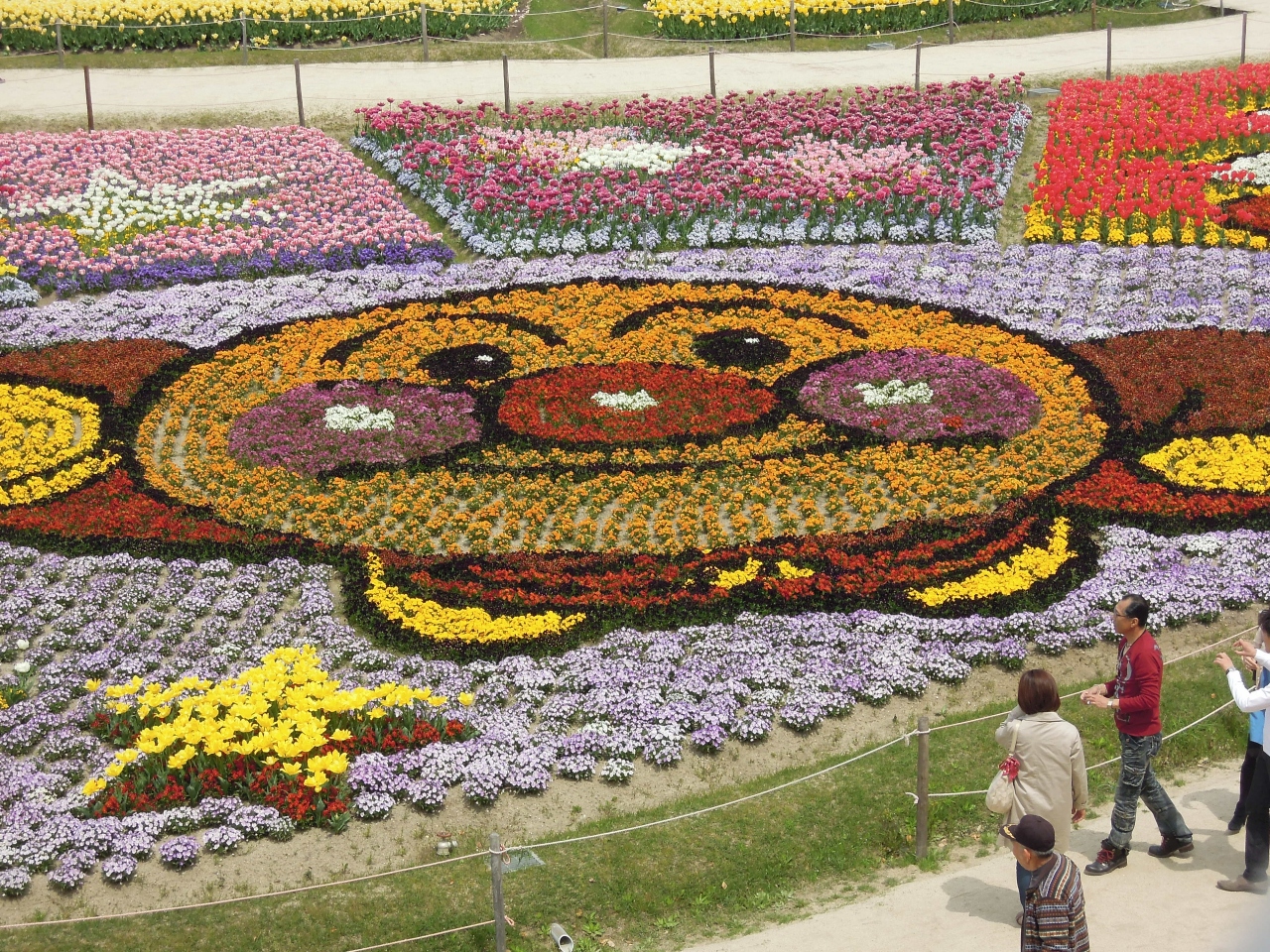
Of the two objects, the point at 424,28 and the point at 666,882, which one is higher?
the point at 424,28

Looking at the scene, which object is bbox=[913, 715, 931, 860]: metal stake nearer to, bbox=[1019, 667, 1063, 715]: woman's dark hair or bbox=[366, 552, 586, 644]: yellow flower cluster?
bbox=[1019, 667, 1063, 715]: woman's dark hair

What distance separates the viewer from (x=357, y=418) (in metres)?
19.8

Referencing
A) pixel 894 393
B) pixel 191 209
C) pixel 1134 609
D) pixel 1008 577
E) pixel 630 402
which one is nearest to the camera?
pixel 1134 609

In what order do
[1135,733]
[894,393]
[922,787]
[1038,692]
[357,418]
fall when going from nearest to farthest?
[1038,692], [1135,733], [922,787], [357,418], [894,393]

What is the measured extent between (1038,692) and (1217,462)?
985cm

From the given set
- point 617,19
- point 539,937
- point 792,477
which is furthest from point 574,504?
point 617,19

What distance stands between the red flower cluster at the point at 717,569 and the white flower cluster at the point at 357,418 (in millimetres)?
3499

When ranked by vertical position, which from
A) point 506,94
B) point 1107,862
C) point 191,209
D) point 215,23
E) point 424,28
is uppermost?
point 215,23

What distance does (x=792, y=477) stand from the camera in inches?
711

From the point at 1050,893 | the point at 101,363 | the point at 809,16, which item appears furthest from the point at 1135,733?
the point at 809,16

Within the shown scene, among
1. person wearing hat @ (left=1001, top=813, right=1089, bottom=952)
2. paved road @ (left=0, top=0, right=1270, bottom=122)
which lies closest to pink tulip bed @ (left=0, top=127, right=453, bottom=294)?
paved road @ (left=0, top=0, right=1270, bottom=122)

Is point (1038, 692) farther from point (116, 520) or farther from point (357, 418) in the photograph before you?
point (357, 418)

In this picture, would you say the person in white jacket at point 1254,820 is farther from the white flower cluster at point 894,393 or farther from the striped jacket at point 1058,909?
the white flower cluster at point 894,393

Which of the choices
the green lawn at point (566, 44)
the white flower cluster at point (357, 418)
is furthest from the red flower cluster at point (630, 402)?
the green lawn at point (566, 44)
